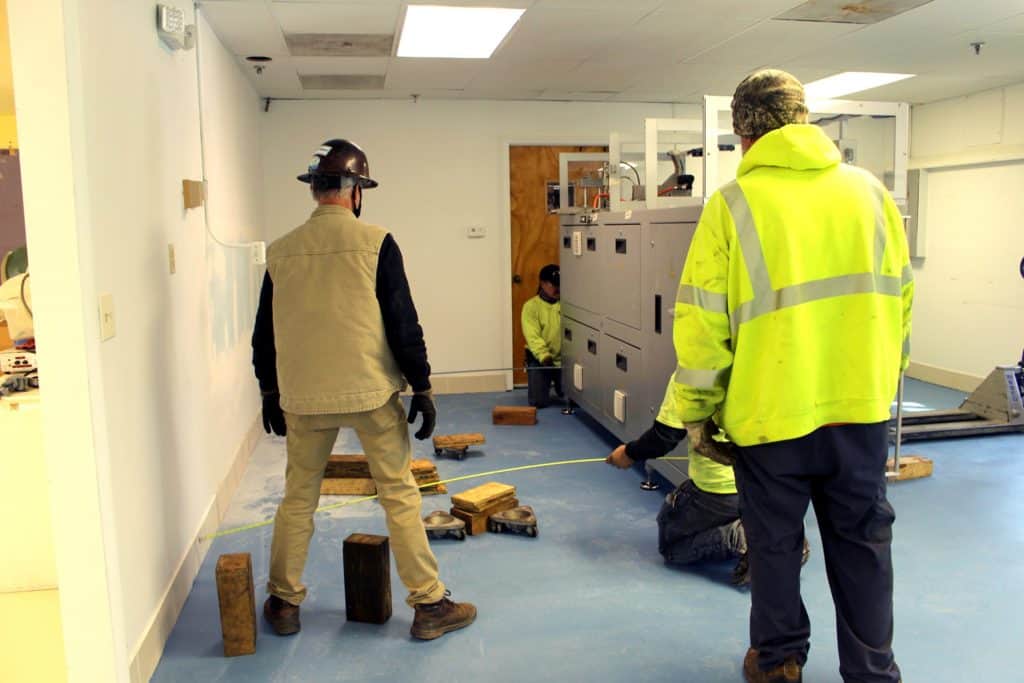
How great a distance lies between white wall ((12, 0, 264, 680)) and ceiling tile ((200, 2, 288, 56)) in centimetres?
11

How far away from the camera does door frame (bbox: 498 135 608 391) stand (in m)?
6.59

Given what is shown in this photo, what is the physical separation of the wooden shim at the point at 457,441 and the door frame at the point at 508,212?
1930 mm

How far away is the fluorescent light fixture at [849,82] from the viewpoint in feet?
18.7

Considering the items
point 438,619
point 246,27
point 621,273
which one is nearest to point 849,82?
point 621,273

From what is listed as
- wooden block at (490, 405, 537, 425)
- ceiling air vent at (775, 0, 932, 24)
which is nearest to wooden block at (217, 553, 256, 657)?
wooden block at (490, 405, 537, 425)

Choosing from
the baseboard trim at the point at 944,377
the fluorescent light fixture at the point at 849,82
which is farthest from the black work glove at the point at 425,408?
the baseboard trim at the point at 944,377

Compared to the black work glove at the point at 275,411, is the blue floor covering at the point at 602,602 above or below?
below

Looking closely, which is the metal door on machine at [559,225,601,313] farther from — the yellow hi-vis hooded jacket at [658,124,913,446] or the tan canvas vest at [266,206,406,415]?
the yellow hi-vis hooded jacket at [658,124,913,446]

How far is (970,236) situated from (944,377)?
1180 millimetres

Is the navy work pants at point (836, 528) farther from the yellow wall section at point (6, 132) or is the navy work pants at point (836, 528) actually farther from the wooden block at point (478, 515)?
the yellow wall section at point (6, 132)

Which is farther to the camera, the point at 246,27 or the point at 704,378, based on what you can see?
the point at 246,27

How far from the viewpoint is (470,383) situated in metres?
6.68

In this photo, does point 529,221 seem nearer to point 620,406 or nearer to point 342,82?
point 342,82

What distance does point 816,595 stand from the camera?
288cm
